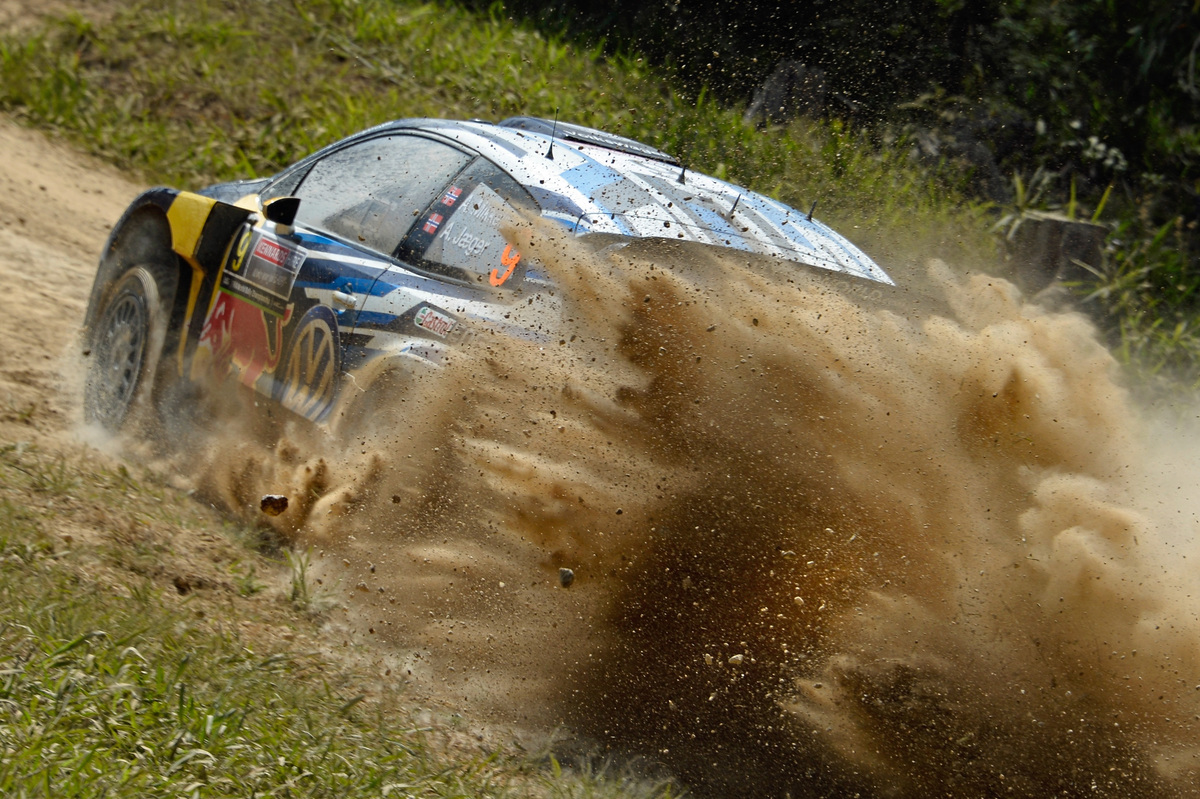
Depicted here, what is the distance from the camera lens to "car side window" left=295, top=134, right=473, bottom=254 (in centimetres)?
423

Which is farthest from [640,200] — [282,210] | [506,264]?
[282,210]

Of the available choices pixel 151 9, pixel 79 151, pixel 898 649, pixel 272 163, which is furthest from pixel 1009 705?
pixel 151 9

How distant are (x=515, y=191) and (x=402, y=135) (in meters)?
0.85

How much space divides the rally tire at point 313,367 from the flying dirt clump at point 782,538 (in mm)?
212

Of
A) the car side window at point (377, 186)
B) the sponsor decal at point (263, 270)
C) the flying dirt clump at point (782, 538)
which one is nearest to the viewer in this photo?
the flying dirt clump at point (782, 538)

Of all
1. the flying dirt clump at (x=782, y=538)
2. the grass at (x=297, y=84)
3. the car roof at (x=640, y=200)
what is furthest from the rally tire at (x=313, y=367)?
the grass at (x=297, y=84)

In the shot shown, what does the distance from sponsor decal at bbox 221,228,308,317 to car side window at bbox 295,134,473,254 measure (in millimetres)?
179

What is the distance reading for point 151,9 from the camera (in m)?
10.2

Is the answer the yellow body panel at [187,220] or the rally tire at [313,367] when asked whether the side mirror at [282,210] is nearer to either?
the rally tire at [313,367]

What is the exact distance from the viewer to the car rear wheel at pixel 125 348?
505cm

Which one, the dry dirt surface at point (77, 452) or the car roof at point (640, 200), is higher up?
the car roof at point (640, 200)

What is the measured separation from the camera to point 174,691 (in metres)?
2.71

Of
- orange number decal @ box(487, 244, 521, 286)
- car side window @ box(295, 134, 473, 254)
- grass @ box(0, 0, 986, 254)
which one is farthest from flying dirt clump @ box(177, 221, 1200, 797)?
grass @ box(0, 0, 986, 254)

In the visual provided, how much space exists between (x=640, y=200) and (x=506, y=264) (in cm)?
60
